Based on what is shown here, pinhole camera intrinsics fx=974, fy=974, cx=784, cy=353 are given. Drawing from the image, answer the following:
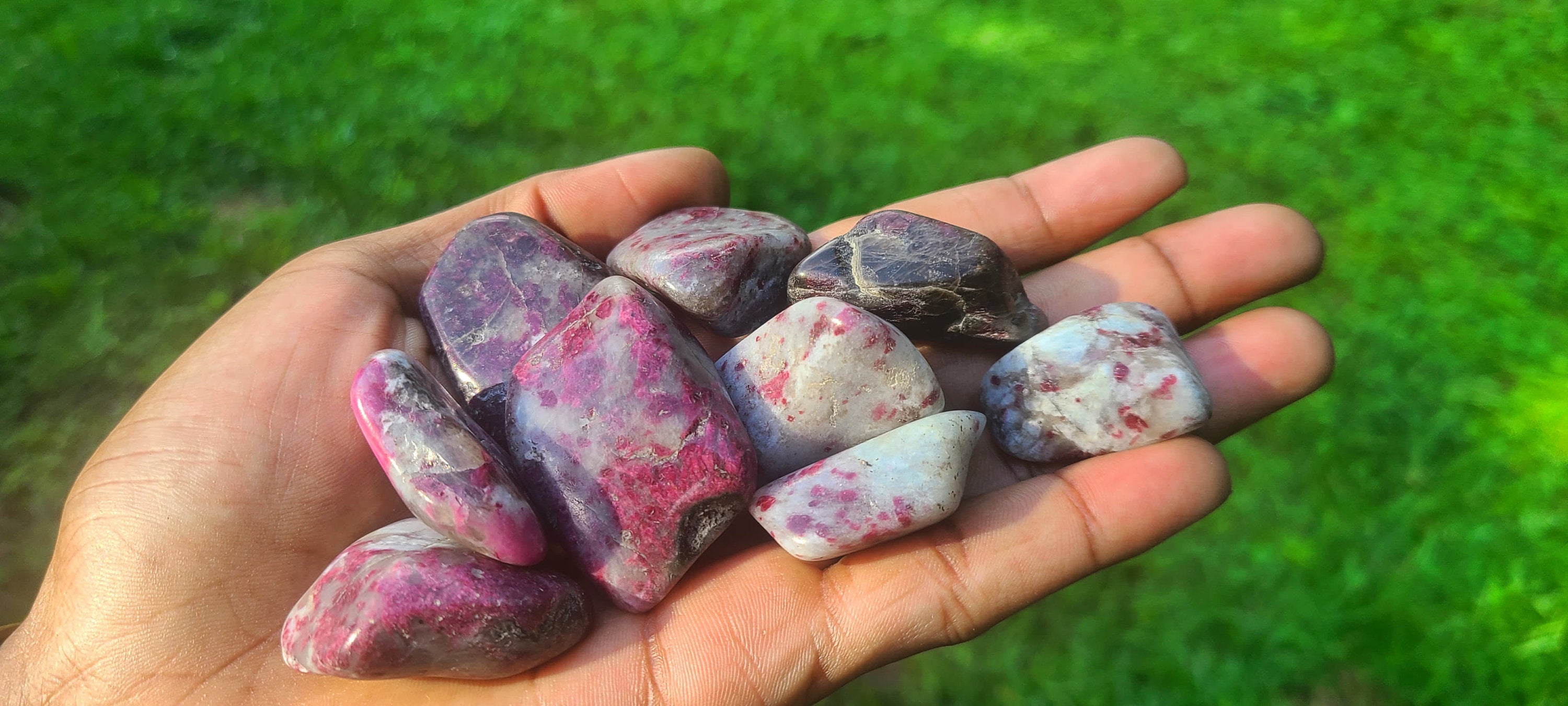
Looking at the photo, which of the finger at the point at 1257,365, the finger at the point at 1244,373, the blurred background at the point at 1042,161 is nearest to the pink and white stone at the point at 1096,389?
the finger at the point at 1244,373

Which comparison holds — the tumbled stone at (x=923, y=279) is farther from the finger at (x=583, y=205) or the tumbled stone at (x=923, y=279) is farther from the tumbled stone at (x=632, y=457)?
the finger at (x=583, y=205)

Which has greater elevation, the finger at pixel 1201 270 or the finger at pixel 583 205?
the finger at pixel 583 205

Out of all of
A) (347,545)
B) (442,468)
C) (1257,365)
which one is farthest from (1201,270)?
(347,545)

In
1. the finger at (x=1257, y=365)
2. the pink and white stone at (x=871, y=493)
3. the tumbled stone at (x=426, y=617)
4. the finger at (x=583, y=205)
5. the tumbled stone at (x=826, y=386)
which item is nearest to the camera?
the tumbled stone at (x=426, y=617)

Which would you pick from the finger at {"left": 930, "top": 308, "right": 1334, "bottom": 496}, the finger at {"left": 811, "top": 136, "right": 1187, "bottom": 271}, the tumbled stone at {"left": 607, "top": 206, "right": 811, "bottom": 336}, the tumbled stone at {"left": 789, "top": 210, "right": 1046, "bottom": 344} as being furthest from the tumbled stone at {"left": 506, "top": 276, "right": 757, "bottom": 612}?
the finger at {"left": 811, "top": 136, "right": 1187, "bottom": 271}

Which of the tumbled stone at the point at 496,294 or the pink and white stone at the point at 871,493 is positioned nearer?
the pink and white stone at the point at 871,493

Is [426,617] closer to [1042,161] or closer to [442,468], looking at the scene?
[442,468]

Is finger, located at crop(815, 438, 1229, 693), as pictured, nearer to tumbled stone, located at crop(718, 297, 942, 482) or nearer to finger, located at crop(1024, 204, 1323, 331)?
tumbled stone, located at crop(718, 297, 942, 482)

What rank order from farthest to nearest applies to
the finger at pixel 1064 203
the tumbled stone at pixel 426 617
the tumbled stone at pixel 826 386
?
1. the finger at pixel 1064 203
2. the tumbled stone at pixel 826 386
3. the tumbled stone at pixel 426 617
